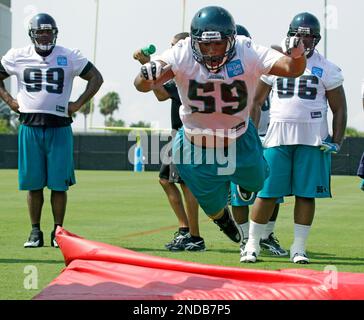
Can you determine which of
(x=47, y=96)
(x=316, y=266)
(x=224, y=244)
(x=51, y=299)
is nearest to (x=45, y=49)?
(x=47, y=96)

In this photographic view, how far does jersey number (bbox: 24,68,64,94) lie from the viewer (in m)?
7.62

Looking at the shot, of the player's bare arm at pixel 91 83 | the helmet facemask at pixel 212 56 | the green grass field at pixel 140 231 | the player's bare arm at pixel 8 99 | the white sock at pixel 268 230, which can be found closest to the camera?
the helmet facemask at pixel 212 56

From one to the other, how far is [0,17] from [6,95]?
1869 inches

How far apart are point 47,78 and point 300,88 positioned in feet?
7.09

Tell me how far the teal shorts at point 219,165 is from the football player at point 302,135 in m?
0.51

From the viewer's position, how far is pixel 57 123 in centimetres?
764

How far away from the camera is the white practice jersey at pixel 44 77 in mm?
7594

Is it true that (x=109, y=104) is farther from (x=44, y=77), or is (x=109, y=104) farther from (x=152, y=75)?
(x=152, y=75)

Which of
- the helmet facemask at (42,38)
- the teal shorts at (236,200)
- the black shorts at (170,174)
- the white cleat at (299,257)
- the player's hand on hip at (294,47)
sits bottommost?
the white cleat at (299,257)

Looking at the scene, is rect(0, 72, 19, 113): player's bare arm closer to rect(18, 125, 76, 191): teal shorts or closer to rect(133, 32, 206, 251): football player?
rect(18, 125, 76, 191): teal shorts

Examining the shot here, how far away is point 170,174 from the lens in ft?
24.7

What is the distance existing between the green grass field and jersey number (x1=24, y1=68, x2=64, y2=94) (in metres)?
1.29

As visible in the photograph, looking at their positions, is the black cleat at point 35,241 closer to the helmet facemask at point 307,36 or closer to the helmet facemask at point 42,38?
the helmet facemask at point 42,38
